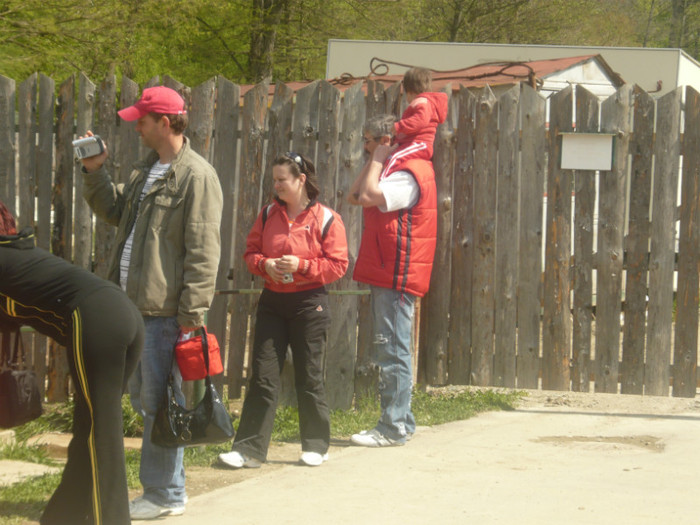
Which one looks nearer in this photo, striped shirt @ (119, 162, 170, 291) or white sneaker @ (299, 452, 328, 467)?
striped shirt @ (119, 162, 170, 291)

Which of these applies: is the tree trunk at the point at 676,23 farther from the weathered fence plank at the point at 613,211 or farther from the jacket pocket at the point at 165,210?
the jacket pocket at the point at 165,210

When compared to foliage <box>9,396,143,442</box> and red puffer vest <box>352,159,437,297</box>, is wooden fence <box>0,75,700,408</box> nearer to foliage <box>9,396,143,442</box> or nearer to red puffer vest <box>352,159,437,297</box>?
foliage <box>9,396,143,442</box>

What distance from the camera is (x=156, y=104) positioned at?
4707 mm

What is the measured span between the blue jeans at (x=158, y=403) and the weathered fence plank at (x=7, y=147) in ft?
8.68

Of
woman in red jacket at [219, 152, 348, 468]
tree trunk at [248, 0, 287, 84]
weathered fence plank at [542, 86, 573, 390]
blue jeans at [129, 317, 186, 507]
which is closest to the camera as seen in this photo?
blue jeans at [129, 317, 186, 507]

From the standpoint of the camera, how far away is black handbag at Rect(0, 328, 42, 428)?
13.0 feet

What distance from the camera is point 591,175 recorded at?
700 centimetres

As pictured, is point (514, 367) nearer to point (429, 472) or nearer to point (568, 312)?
point (568, 312)

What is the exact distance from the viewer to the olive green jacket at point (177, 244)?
462 cm

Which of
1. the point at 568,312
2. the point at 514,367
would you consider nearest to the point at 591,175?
the point at 568,312

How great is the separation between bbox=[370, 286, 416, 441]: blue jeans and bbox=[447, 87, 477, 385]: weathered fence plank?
1.03m

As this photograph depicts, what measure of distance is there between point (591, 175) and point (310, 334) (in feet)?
8.32

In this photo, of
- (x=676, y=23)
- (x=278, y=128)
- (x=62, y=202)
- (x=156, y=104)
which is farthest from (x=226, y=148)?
(x=676, y=23)

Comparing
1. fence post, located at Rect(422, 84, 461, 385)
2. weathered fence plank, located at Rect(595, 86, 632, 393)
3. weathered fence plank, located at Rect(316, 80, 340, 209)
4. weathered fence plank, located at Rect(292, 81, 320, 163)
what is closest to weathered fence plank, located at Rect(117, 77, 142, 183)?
weathered fence plank, located at Rect(292, 81, 320, 163)
